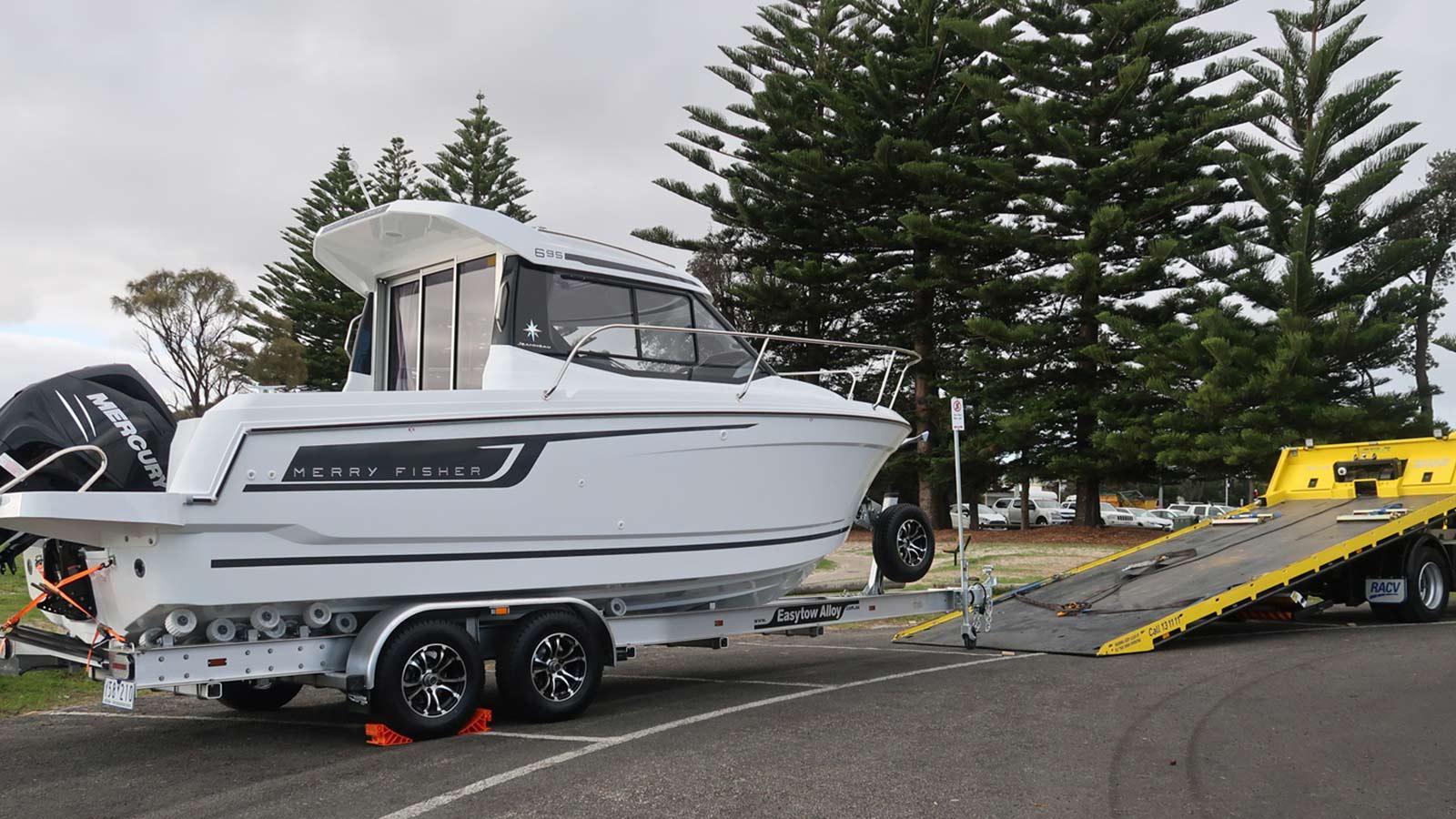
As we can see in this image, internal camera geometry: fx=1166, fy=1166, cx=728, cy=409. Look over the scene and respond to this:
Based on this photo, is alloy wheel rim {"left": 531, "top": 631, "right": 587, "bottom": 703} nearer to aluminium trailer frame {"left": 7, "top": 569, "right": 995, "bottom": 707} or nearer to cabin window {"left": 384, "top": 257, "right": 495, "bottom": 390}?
aluminium trailer frame {"left": 7, "top": 569, "right": 995, "bottom": 707}

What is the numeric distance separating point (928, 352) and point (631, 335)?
24348 millimetres

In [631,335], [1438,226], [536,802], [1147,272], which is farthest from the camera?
[1438,226]

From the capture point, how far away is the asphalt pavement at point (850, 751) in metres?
4.96

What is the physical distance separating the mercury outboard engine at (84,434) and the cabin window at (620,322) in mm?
2059

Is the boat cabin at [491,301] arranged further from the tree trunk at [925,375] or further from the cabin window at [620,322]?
the tree trunk at [925,375]

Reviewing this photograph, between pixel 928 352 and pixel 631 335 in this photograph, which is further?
pixel 928 352

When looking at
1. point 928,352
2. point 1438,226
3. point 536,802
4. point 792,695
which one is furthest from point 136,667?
point 1438,226

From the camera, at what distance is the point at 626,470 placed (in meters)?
6.97

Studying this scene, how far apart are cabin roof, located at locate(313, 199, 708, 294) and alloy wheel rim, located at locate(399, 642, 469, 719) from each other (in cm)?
247

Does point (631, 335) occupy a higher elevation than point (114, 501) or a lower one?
higher

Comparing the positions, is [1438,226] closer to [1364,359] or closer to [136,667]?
[1364,359]

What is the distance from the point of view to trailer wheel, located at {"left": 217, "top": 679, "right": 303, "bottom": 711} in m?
7.46

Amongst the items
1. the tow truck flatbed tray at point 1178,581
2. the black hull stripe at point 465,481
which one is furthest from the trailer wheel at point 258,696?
the tow truck flatbed tray at point 1178,581

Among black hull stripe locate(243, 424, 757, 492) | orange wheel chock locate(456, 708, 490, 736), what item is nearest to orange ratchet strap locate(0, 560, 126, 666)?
black hull stripe locate(243, 424, 757, 492)
